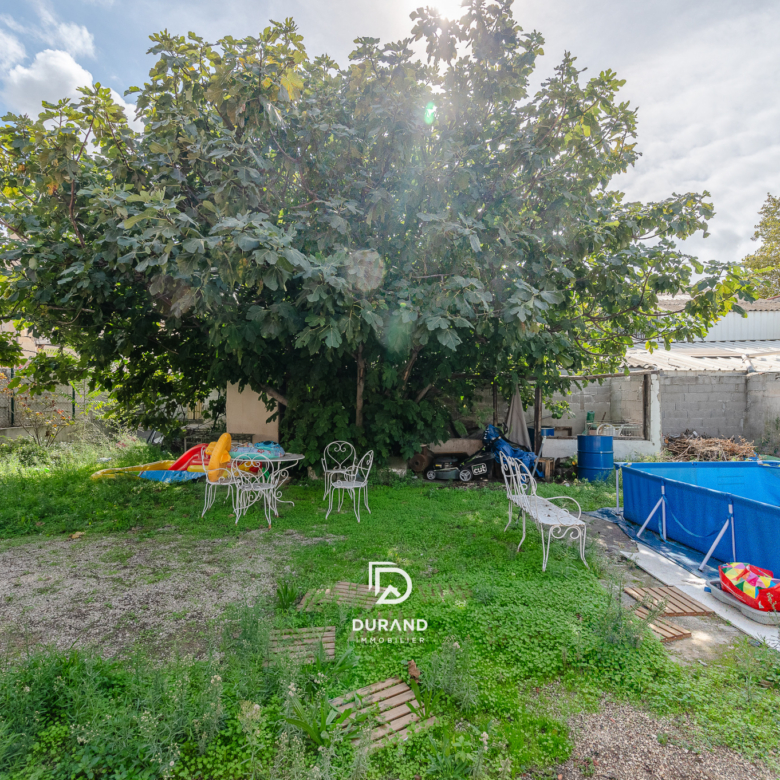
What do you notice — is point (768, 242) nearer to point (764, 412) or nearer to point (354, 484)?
point (764, 412)

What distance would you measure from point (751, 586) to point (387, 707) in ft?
9.10

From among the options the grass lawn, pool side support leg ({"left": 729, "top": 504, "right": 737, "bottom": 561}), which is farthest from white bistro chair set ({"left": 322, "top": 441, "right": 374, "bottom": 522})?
pool side support leg ({"left": 729, "top": 504, "right": 737, "bottom": 561})

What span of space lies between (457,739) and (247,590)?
2096 mm

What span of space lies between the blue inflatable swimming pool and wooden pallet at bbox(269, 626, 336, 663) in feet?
11.1

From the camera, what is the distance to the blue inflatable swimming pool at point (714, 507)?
12.6 feet

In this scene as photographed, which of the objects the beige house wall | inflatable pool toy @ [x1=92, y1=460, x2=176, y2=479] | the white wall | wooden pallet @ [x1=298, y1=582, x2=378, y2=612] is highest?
the white wall

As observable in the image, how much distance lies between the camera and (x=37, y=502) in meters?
5.79

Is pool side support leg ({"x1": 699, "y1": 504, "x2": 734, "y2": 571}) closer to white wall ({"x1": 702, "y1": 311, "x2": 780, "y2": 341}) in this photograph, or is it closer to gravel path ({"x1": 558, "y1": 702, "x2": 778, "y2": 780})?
gravel path ({"x1": 558, "y1": 702, "x2": 778, "y2": 780})

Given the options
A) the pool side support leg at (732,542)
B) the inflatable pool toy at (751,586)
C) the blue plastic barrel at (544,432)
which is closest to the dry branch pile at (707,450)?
the blue plastic barrel at (544,432)

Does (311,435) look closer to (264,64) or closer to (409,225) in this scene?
(409,225)

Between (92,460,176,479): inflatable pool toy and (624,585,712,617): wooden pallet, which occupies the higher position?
(92,460,176,479): inflatable pool toy

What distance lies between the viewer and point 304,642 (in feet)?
8.88

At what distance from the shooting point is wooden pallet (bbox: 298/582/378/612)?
3.20 metres

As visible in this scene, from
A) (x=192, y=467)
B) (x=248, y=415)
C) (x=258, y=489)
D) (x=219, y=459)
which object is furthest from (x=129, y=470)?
(x=258, y=489)
